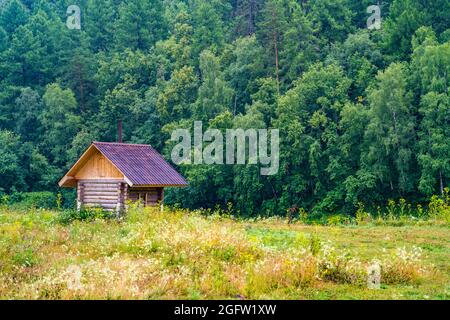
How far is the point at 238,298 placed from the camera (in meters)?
11.2

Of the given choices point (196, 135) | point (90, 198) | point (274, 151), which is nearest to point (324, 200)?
point (274, 151)

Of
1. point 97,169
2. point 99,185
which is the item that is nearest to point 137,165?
point 97,169

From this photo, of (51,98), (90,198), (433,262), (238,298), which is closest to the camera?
(238,298)

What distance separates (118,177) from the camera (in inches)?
1141

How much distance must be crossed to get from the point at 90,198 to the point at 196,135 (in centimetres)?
3028

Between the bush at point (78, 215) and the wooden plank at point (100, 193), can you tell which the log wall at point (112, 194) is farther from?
the bush at point (78, 215)

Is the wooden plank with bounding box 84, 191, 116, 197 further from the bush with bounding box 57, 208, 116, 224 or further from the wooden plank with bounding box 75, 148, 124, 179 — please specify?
the bush with bounding box 57, 208, 116, 224

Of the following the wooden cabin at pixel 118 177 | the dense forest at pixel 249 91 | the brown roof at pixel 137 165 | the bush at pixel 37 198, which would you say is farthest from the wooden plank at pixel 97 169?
the bush at pixel 37 198

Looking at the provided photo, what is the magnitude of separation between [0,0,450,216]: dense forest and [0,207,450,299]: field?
108 ft

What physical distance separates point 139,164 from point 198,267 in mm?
17199

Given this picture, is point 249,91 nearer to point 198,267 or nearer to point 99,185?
point 99,185

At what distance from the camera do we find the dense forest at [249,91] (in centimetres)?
4934

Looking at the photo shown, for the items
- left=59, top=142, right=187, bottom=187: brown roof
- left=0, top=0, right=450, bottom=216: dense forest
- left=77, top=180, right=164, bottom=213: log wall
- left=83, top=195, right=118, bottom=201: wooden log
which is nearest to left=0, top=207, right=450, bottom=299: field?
left=59, top=142, right=187, bottom=187: brown roof
